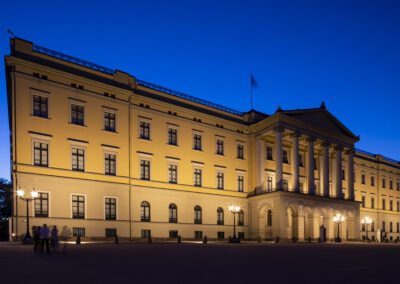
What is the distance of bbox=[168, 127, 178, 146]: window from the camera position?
4025cm

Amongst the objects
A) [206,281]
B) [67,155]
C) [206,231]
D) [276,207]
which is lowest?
[206,231]

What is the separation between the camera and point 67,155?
3256 cm

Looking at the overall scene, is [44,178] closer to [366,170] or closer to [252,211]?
[252,211]

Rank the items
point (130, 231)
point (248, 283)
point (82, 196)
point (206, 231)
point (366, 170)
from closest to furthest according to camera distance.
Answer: point (248, 283) < point (82, 196) < point (130, 231) < point (206, 231) < point (366, 170)

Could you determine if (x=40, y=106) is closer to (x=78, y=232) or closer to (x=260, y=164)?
(x=78, y=232)

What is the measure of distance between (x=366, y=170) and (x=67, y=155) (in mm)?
55792

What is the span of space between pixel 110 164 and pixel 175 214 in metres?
9.69

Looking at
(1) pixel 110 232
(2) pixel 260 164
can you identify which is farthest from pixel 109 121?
(2) pixel 260 164

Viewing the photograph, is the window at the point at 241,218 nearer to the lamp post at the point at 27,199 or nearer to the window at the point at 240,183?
the window at the point at 240,183

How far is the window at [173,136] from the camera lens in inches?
1585

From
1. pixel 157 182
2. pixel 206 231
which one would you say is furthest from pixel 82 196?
pixel 206 231

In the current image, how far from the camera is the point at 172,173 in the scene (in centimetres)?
4003

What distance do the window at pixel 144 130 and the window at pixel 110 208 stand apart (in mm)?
7484

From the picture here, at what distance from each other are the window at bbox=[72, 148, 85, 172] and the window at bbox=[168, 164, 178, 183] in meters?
10.0
